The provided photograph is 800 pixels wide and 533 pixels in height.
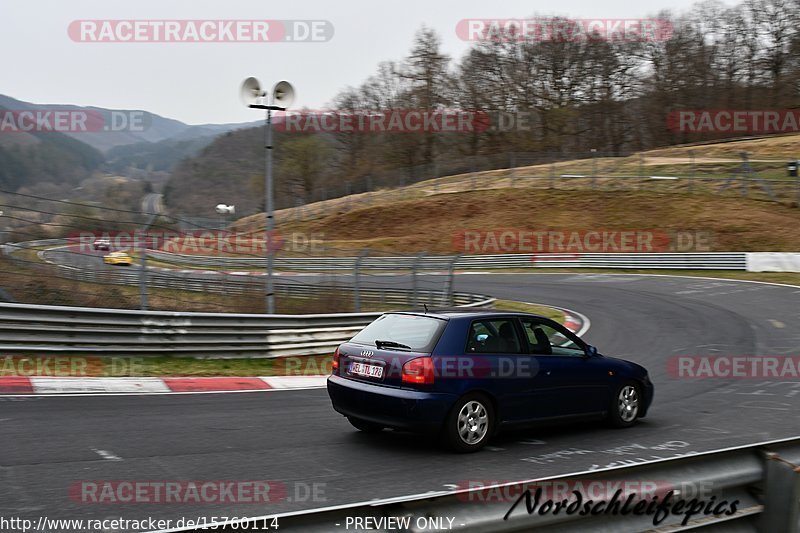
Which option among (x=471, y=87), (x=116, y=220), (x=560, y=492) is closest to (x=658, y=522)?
(x=560, y=492)

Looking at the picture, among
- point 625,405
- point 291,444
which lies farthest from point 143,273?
point 625,405

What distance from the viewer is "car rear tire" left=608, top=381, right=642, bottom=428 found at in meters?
8.86

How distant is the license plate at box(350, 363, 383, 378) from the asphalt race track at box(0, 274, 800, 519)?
0.72 m

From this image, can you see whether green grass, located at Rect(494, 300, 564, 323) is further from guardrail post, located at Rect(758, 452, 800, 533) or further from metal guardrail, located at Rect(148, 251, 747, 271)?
guardrail post, located at Rect(758, 452, 800, 533)

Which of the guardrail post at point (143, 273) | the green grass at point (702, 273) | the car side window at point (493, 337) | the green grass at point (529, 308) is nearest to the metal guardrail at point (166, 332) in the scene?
the guardrail post at point (143, 273)

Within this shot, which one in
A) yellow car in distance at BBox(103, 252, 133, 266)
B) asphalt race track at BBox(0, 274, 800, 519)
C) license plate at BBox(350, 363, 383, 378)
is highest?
yellow car in distance at BBox(103, 252, 133, 266)

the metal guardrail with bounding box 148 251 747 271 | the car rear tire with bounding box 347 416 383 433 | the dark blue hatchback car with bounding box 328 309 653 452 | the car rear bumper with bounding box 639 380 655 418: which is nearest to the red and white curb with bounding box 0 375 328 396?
the car rear tire with bounding box 347 416 383 433

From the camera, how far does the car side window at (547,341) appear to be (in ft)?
27.0

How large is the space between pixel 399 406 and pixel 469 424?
2.43ft

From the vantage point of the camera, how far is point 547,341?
838cm

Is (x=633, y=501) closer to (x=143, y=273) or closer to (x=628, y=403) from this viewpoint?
(x=628, y=403)

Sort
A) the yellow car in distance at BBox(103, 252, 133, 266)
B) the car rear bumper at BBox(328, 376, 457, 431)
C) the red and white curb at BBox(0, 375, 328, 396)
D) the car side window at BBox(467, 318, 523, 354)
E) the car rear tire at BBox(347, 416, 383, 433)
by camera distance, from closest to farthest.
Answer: the car rear bumper at BBox(328, 376, 457, 431) → the car side window at BBox(467, 318, 523, 354) → the car rear tire at BBox(347, 416, 383, 433) → the red and white curb at BBox(0, 375, 328, 396) → the yellow car in distance at BBox(103, 252, 133, 266)

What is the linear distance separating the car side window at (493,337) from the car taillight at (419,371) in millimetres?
554

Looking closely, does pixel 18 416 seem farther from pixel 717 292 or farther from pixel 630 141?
pixel 630 141
